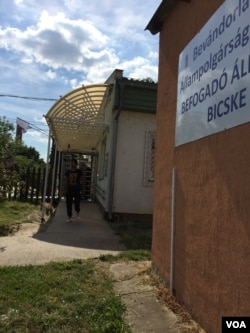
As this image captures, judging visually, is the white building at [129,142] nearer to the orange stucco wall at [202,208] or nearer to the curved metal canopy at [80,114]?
the curved metal canopy at [80,114]

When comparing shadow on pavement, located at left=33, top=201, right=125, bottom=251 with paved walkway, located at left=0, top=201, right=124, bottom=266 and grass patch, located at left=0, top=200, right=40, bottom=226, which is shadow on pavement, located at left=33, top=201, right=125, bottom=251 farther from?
grass patch, located at left=0, top=200, right=40, bottom=226

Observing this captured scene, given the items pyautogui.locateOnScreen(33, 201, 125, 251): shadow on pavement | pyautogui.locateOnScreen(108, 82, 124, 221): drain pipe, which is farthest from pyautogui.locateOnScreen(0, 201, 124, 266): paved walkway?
pyautogui.locateOnScreen(108, 82, 124, 221): drain pipe

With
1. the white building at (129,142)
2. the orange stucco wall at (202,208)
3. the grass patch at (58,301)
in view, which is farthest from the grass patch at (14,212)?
the orange stucco wall at (202,208)

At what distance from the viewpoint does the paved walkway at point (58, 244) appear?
678 centimetres

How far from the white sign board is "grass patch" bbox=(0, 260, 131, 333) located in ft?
6.79

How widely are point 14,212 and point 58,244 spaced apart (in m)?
5.59

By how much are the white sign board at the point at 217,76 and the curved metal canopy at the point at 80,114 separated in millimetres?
7110

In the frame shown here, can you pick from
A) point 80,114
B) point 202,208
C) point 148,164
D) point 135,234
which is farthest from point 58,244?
point 80,114

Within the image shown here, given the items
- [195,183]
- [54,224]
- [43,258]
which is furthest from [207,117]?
[54,224]

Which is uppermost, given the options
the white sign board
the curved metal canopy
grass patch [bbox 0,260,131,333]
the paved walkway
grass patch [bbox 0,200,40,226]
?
the curved metal canopy

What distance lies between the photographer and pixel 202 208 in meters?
3.96

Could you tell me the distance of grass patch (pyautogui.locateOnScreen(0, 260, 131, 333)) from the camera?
3.97 metres

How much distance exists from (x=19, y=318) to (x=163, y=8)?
14.5 feet

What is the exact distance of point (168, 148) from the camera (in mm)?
5332
